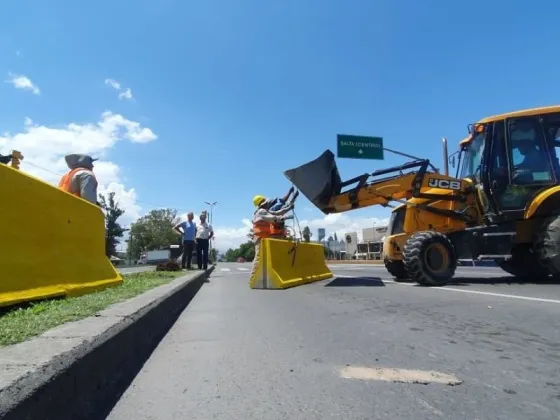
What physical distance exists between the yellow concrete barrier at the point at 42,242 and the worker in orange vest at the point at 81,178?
829 mm

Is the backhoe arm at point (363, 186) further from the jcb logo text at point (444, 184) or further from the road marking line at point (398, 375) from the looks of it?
the road marking line at point (398, 375)

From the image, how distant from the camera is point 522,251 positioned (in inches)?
407

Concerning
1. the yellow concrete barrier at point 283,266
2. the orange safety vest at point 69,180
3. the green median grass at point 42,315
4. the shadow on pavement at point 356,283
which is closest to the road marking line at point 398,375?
the green median grass at point 42,315

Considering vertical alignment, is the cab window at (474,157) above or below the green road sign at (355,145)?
below

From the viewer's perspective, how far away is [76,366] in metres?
2.19

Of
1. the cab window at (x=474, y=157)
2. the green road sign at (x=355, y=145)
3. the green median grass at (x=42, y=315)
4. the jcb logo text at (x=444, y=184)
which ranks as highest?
the green road sign at (x=355, y=145)

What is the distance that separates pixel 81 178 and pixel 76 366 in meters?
5.11

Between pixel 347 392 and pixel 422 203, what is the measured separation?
26.6 feet

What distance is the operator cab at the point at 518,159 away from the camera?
9289 mm

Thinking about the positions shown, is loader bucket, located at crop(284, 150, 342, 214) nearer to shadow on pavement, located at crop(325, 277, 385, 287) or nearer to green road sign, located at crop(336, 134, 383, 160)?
shadow on pavement, located at crop(325, 277, 385, 287)

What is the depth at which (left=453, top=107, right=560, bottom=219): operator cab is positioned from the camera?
9289 mm

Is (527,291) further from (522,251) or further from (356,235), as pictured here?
(356,235)

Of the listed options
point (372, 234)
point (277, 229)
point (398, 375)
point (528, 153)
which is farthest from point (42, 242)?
point (372, 234)

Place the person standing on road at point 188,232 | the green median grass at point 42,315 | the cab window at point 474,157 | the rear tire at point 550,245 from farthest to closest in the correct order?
the person standing on road at point 188,232, the cab window at point 474,157, the rear tire at point 550,245, the green median grass at point 42,315
